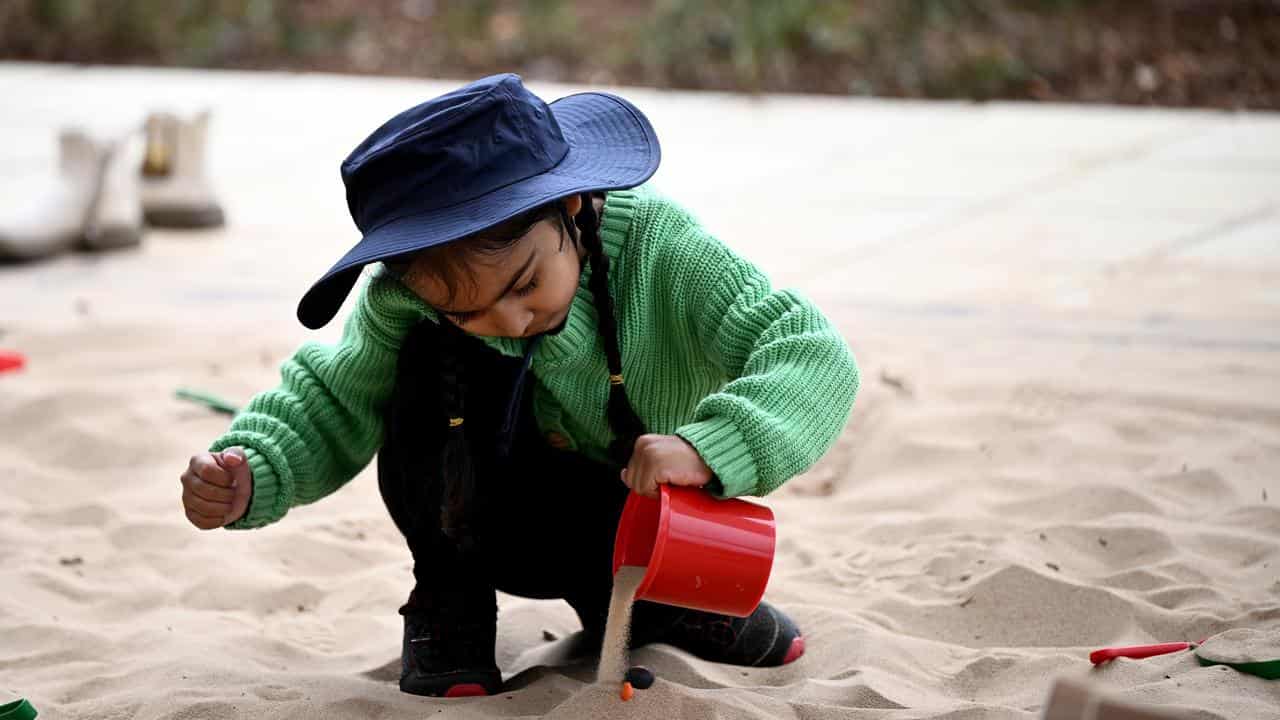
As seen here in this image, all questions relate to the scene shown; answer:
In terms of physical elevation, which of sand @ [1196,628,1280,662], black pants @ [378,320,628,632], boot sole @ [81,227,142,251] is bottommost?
boot sole @ [81,227,142,251]

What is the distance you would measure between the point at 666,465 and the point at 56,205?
3314 mm

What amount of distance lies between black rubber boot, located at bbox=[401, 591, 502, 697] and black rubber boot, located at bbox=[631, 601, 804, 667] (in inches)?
8.3

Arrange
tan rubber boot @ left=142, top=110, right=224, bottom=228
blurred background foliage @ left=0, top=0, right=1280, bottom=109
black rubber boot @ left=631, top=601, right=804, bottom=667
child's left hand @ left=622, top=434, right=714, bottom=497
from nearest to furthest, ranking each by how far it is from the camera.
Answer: child's left hand @ left=622, top=434, right=714, bottom=497 → black rubber boot @ left=631, top=601, right=804, bottom=667 → tan rubber boot @ left=142, top=110, right=224, bottom=228 → blurred background foliage @ left=0, top=0, right=1280, bottom=109

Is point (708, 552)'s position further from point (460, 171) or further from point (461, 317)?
point (460, 171)

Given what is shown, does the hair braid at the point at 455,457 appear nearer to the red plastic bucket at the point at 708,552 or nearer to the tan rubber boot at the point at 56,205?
the red plastic bucket at the point at 708,552

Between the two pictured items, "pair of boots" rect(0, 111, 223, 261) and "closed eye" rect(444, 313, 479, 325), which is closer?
"closed eye" rect(444, 313, 479, 325)

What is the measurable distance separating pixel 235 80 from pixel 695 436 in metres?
7.08

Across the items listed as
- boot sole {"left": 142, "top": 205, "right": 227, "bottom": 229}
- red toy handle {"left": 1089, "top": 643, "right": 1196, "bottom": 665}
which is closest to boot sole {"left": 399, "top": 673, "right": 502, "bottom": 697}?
red toy handle {"left": 1089, "top": 643, "right": 1196, "bottom": 665}

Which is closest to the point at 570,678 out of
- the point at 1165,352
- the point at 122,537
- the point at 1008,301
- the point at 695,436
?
the point at 695,436

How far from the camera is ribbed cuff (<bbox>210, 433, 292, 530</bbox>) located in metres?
1.87

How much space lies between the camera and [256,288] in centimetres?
400

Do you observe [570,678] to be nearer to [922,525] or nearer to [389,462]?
[389,462]

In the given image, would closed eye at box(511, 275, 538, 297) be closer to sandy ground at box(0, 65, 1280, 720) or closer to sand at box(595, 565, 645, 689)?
sand at box(595, 565, 645, 689)

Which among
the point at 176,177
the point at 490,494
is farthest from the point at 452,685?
the point at 176,177
